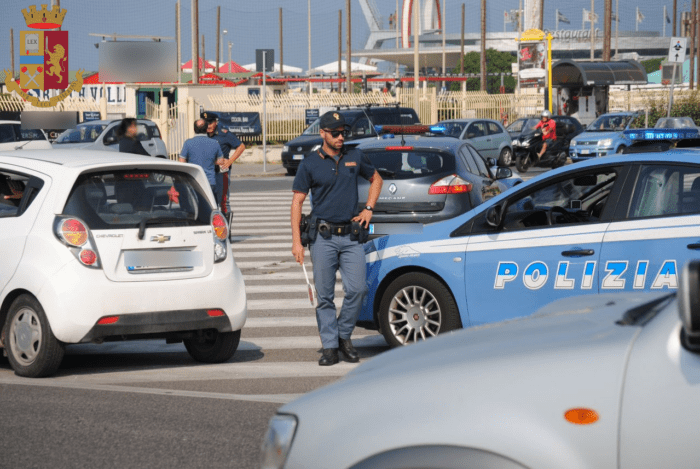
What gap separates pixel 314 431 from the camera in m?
2.99

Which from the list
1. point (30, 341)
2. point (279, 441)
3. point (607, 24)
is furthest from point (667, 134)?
point (607, 24)

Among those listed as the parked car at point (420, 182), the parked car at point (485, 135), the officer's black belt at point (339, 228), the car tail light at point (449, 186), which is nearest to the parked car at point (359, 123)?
the parked car at point (485, 135)

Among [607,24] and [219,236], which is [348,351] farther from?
[607,24]

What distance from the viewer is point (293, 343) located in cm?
869

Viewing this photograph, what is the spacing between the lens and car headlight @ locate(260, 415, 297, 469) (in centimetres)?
305

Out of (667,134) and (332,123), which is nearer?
(332,123)

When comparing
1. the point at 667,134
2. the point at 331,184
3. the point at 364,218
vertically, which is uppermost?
the point at 667,134

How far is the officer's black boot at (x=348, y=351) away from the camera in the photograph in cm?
772

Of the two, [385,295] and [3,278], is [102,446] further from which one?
[385,295]

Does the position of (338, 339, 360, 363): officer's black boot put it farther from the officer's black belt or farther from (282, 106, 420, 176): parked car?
(282, 106, 420, 176): parked car

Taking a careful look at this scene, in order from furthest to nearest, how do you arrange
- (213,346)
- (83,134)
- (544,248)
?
(83,134) → (213,346) → (544,248)

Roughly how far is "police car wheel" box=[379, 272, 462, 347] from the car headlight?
180 inches

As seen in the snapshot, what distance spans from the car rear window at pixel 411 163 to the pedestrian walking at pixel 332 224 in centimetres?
387

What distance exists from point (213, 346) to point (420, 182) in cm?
404
